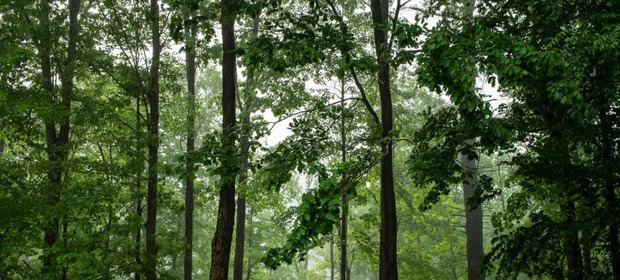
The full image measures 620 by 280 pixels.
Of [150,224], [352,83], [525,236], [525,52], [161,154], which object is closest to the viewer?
[525,52]

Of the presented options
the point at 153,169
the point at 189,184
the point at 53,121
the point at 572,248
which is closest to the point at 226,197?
the point at 153,169

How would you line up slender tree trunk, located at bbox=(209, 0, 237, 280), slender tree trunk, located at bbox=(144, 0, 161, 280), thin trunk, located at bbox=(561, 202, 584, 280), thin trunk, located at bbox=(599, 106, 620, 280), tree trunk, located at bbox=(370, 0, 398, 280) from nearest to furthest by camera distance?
thin trunk, located at bbox=(599, 106, 620, 280)
thin trunk, located at bbox=(561, 202, 584, 280)
slender tree trunk, located at bbox=(209, 0, 237, 280)
tree trunk, located at bbox=(370, 0, 398, 280)
slender tree trunk, located at bbox=(144, 0, 161, 280)

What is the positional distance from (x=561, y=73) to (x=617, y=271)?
324 centimetres

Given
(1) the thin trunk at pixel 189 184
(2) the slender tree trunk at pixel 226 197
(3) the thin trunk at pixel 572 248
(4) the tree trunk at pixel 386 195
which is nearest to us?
(3) the thin trunk at pixel 572 248

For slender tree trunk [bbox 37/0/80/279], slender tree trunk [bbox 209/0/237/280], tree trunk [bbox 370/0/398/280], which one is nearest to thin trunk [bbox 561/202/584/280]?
tree trunk [bbox 370/0/398/280]

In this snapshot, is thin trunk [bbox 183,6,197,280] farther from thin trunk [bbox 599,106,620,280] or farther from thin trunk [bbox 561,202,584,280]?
thin trunk [bbox 599,106,620,280]

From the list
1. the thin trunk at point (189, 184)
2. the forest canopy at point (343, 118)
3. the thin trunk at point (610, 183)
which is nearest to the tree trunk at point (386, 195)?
the forest canopy at point (343, 118)

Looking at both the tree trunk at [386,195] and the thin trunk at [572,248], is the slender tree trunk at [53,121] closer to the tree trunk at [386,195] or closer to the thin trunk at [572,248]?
the tree trunk at [386,195]

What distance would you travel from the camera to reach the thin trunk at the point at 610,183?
5168 millimetres

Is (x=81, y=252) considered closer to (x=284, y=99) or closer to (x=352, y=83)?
(x=284, y=99)

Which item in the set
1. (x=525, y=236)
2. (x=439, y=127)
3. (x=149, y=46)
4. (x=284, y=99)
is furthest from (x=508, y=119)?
(x=149, y=46)

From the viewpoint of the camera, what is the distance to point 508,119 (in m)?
6.35

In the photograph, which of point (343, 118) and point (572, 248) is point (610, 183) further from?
point (343, 118)

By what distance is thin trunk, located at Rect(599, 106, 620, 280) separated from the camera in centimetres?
517
